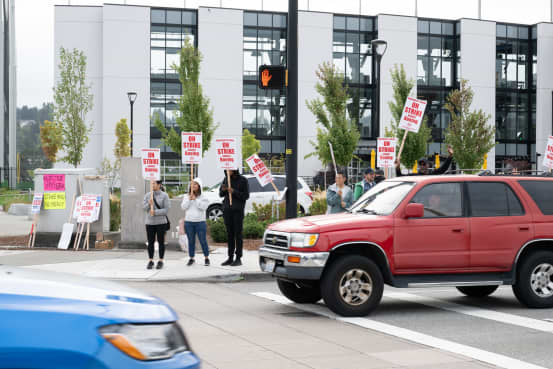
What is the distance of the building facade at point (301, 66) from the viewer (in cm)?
4956

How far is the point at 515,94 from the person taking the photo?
5681cm

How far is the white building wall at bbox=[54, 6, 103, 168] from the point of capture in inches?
1954

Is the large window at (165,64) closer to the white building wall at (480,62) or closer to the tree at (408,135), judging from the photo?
the tree at (408,135)

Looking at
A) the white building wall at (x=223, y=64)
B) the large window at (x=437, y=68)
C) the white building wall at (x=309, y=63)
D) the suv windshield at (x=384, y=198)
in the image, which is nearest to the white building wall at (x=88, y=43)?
the white building wall at (x=223, y=64)

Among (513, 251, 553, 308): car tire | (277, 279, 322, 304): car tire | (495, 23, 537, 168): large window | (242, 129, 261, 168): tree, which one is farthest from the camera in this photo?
(495, 23, 537, 168): large window

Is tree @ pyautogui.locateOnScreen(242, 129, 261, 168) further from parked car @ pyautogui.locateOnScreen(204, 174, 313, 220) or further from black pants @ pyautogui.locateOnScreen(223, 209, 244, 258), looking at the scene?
black pants @ pyautogui.locateOnScreen(223, 209, 244, 258)

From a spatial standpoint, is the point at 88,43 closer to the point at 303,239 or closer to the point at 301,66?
the point at 301,66

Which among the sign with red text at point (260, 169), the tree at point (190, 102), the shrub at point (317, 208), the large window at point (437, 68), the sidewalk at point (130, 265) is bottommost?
the sidewalk at point (130, 265)

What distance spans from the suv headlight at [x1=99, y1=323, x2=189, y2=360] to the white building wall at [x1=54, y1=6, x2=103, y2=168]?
4792 cm

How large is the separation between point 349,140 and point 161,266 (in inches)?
1019

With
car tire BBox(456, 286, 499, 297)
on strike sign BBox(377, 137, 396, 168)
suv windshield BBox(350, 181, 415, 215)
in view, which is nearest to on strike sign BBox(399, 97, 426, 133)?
on strike sign BBox(377, 137, 396, 168)

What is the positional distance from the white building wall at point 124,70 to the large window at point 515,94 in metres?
27.4

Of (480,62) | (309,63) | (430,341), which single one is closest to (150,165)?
(430,341)

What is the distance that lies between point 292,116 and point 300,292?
5.12 meters
